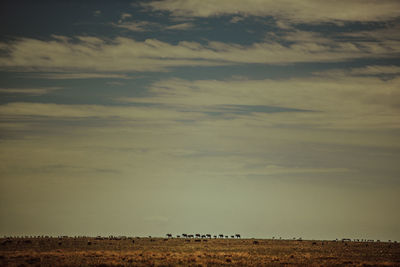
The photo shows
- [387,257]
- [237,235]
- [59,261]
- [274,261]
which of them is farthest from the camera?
[237,235]

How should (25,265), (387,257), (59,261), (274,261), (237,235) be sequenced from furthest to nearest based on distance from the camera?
(237,235)
(387,257)
(274,261)
(59,261)
(25,265)

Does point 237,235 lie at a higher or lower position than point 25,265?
higher

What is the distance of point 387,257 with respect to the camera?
178 feet

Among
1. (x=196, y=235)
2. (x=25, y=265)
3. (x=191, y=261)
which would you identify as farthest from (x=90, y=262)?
(x=196, y=235)

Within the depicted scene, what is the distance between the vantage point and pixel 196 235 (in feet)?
354

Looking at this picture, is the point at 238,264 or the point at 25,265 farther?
the point at 238,264

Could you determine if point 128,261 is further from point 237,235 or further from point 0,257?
point 237,235

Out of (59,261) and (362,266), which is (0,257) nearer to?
(59,261)

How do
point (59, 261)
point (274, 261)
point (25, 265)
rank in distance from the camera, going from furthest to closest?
1. point (274, 261)
2. point (59, 261)
3. point (25, 265)

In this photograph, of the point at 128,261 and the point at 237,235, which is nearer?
the point at 128,261

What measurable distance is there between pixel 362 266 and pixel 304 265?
5846mm

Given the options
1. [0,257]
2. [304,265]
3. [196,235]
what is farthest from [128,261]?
[196,235]

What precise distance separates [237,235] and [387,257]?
56189mm

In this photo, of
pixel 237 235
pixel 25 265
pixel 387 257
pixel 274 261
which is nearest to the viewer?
pixel 25 265
